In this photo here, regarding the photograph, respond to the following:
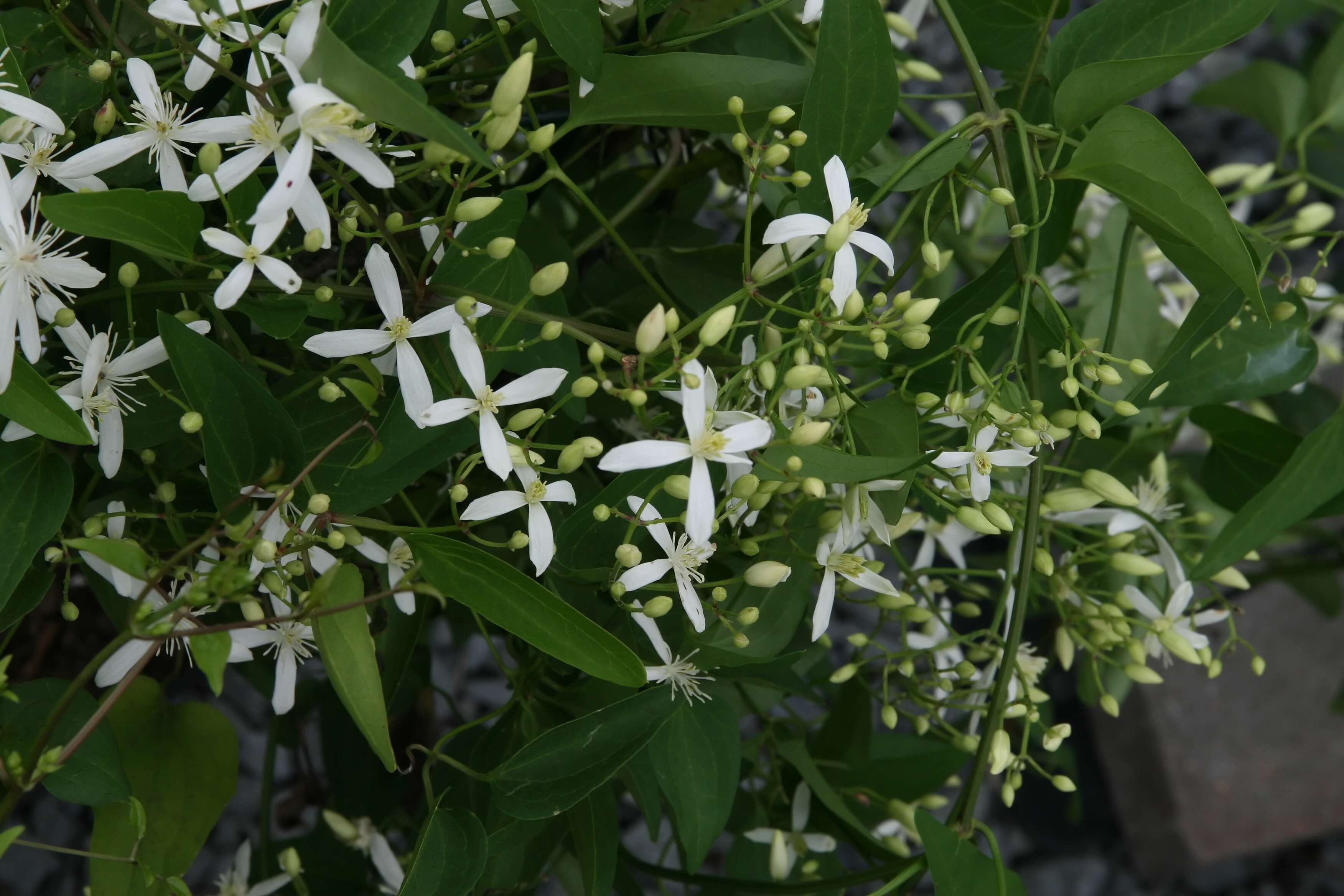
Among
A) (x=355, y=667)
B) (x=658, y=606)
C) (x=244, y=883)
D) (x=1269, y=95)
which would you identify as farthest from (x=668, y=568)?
(x=1269, y=95)

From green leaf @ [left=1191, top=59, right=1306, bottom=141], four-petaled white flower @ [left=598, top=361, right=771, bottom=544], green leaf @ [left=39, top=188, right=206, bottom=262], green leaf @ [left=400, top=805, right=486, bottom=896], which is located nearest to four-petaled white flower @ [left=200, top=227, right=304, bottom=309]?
green leaf @ [left=39, top=188, right=206, bottom=262]

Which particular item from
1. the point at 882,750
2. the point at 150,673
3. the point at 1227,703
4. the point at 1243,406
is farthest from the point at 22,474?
the point at 1227,703

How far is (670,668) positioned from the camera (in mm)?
452

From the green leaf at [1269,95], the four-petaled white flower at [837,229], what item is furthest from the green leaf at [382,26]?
the green leaf at [1269,95]

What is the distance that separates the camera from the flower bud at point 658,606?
40 centimetres

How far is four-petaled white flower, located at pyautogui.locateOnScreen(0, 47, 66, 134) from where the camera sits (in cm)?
33

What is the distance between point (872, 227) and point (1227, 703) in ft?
2.70

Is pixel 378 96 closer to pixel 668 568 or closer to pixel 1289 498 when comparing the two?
pixel 668 568

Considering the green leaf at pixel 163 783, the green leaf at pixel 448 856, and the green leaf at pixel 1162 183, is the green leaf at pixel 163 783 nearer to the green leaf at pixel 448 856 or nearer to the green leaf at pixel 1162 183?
the green leaf at pixel 448 856

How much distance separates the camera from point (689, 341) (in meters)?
0.48

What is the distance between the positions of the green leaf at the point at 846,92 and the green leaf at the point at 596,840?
0.91 ft

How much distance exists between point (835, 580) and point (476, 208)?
0.21 metres

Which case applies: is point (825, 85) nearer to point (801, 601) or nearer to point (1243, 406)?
point (801, 601)

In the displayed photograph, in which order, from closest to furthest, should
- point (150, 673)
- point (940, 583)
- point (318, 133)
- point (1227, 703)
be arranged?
1. point (318, 133)
2. point (940, 583)
3. point (150, 673)
4. point (1227, 703)
